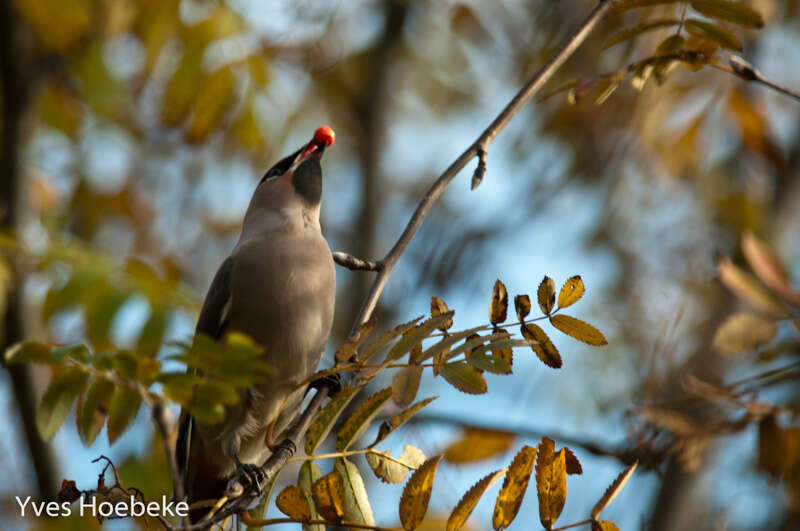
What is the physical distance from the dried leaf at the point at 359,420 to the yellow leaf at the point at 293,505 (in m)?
0.20

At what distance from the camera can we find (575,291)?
2230mm

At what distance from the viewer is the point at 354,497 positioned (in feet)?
7.29

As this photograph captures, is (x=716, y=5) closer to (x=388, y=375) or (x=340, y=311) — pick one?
(x=388, y=375)

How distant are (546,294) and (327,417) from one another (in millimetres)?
653

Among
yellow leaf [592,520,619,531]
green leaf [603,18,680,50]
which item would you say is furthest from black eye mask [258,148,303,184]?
yellow leaf [592,520,619,531]

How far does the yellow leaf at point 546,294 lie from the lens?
222 cm

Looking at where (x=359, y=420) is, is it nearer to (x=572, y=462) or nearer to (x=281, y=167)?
Answer: (x=572, y=462)

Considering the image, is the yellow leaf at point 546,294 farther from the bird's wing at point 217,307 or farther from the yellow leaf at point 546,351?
the bird's wing at point 217,307

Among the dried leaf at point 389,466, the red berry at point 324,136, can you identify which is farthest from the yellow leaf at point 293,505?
the red berry at point 324,136

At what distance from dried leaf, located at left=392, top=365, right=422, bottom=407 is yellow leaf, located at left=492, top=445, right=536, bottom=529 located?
30 cm

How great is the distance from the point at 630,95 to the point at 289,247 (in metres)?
4.33

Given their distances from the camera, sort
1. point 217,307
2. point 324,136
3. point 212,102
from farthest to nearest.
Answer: point 212,102, point 324,136, point 217,307

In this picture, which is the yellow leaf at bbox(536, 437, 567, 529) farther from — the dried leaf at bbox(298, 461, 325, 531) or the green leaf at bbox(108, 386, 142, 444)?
the green leaf at bbox(108, 386, 142, 444)

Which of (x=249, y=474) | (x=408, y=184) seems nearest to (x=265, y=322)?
(x=249, y=474)
